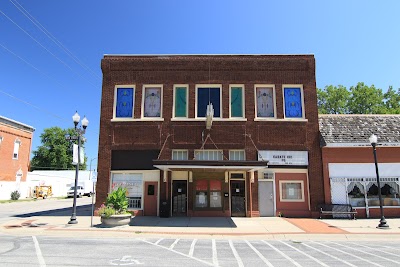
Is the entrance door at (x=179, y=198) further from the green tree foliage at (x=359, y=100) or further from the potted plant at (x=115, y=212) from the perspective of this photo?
the green tree foliage at (x=359, y=100)

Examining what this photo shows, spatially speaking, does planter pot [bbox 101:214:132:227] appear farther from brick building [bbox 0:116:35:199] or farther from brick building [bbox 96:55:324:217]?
brick building [bbox 0:116:35:199]

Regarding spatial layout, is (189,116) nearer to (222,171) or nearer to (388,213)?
(222,171)

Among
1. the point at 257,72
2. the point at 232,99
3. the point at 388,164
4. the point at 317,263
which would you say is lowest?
the point at 317,263

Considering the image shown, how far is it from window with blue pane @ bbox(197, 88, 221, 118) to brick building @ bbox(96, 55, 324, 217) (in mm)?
63

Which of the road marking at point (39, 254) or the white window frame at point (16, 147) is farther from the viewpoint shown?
the white window frame at point (16, 147)

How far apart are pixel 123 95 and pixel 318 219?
1381 cm

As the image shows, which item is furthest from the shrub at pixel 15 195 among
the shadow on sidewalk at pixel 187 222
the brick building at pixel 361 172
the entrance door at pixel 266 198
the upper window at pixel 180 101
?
the brick building at pixel 361 172

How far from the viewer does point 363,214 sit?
57.9 ft

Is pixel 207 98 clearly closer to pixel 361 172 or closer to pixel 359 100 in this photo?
pixel 361 172

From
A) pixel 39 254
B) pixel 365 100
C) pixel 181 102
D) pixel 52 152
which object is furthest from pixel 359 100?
pixel 52 152

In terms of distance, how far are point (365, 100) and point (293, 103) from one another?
23051 millimetres

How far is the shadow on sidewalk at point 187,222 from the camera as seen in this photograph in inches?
582

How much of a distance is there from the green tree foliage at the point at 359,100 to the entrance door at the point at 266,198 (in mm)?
24570

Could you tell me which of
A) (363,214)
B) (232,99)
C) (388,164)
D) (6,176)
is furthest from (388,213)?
(6,176)
